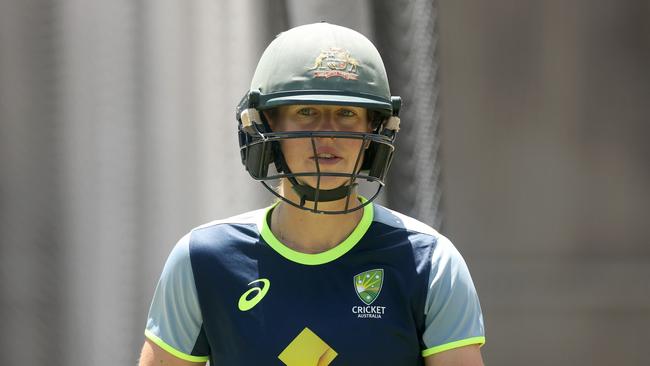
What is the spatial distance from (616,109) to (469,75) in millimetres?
539

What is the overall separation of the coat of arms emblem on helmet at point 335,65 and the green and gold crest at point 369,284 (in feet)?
1.40

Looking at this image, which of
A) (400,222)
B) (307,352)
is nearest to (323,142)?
(400,222)

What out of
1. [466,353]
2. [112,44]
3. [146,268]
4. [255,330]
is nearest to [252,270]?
[255,330]

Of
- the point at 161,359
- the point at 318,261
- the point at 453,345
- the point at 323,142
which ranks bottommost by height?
the point at 161,359

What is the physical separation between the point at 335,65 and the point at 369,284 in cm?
48

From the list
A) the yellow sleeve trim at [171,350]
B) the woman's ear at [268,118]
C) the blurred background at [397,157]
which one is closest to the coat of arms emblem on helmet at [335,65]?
the woman's ear at [268,118]

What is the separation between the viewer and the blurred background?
10.6 ft

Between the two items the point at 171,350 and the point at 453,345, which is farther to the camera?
the point at 171,350

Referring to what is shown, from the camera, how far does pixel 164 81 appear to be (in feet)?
10.7

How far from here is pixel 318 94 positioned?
2.09 metres

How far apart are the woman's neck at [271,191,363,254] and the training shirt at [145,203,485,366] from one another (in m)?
0.03

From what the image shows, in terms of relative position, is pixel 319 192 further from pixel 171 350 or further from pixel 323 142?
pixel 171 350

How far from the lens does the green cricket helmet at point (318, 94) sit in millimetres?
2096

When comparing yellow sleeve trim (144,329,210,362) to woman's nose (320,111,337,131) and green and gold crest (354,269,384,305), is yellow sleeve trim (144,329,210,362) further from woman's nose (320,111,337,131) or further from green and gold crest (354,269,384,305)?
woman's nose (320,111,337,131)
